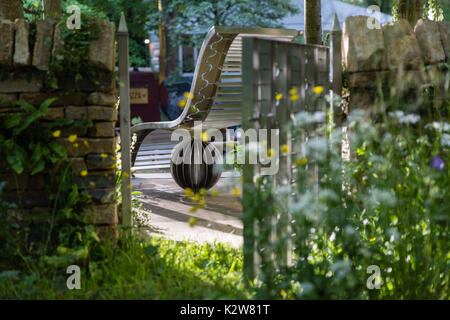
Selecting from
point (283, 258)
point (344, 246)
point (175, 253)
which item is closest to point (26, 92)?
point (175, 253)

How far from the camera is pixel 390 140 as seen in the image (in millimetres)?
2400

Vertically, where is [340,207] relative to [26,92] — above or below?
below

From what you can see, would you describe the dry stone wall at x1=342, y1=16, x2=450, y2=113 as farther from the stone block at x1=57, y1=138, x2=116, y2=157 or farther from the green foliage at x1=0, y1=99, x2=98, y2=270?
the green foliage at x1=0, y1=99, x2=98, y2=270

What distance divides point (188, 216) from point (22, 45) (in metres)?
2.22

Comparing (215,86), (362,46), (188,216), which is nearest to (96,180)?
(188,216)

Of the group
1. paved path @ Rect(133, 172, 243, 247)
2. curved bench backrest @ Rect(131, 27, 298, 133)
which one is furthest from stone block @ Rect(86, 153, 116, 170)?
curved bench backrest @ Rect(131, 27, 298, 133)

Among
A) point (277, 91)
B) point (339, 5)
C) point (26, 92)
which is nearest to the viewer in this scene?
point (277, 91)

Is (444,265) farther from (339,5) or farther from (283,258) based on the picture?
(339,5)

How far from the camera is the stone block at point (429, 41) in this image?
3.29 m

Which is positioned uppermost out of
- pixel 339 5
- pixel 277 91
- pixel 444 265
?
pixel 339 5

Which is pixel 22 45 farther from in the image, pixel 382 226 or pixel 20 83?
pixel 382 226

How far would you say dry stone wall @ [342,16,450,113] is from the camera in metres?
3.23
